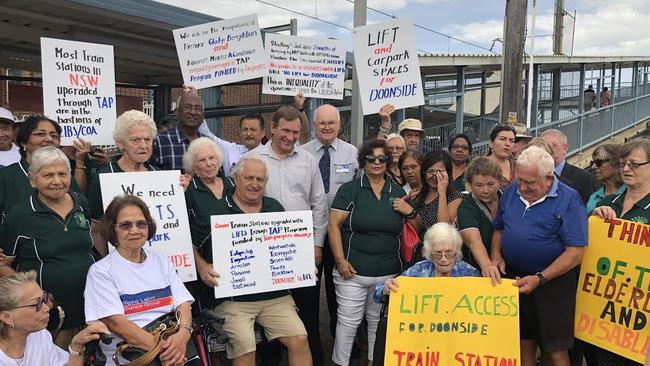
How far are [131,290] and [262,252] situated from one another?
98 cm

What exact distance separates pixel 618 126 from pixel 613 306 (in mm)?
19547

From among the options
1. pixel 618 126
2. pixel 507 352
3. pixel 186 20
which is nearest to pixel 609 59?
pixel 618 126

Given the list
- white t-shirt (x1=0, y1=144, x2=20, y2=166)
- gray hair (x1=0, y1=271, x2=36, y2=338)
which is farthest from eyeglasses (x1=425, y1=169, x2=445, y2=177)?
white t-shirt (x1=0, y1=144, x2=20, y2=166)

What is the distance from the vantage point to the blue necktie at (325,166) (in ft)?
15.8

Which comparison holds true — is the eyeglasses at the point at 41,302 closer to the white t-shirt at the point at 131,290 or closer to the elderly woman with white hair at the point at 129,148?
the white t-shirt at the point at 131,290

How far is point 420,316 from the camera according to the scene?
3.57m

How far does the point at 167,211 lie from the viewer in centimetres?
375

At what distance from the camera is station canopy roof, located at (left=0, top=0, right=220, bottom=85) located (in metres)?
5.46

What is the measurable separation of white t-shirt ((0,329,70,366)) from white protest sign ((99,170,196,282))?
3.04 feet

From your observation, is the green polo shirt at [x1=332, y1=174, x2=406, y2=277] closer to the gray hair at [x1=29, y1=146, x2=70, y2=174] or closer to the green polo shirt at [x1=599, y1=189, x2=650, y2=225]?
the green polo shirt at [x1=599, y1=189, x2=650, y2=225]

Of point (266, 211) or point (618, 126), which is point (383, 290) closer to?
point (266, 211)

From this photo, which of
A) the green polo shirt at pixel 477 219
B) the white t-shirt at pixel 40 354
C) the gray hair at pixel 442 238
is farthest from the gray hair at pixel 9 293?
the green polo shirt at pixel 477 219

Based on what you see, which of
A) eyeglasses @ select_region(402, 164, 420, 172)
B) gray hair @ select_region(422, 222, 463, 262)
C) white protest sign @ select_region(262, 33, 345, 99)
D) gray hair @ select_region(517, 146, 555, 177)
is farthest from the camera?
white protest sign @ select_region(262, 33, 345, 99)

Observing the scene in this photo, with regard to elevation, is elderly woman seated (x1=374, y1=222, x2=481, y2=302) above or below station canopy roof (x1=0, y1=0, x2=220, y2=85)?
below
